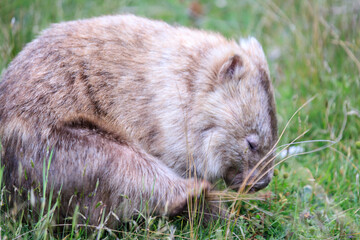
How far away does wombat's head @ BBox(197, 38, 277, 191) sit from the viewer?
381 cm

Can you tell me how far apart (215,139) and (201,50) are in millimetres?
809

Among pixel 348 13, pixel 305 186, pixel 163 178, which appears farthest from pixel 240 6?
pixel 163 178

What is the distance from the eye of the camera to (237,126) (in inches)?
150

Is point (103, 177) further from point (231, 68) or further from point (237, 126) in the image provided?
point (231, 68)

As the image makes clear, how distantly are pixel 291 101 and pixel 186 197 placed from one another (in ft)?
7.77

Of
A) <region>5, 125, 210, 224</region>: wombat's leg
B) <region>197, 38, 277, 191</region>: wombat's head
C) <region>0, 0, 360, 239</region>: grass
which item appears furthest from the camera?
<region>197, 38, 277, 191</region>: wombat's head

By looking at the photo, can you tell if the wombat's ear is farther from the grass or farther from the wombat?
the grass

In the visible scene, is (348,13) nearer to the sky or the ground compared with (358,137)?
nearer to the sky

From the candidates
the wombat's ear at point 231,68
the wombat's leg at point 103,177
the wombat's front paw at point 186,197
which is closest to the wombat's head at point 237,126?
the wombat's ear at point 231,68

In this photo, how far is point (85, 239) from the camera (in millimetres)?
3186

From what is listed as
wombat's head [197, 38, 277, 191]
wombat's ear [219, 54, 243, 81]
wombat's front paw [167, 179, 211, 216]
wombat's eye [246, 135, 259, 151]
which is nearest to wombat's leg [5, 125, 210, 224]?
wombat's front paw [167, 179, 211, 216]

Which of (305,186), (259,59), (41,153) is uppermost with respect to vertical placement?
(259,59)

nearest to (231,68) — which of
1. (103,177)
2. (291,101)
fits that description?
(103,177)

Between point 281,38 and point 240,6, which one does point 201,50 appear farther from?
point 240,6
